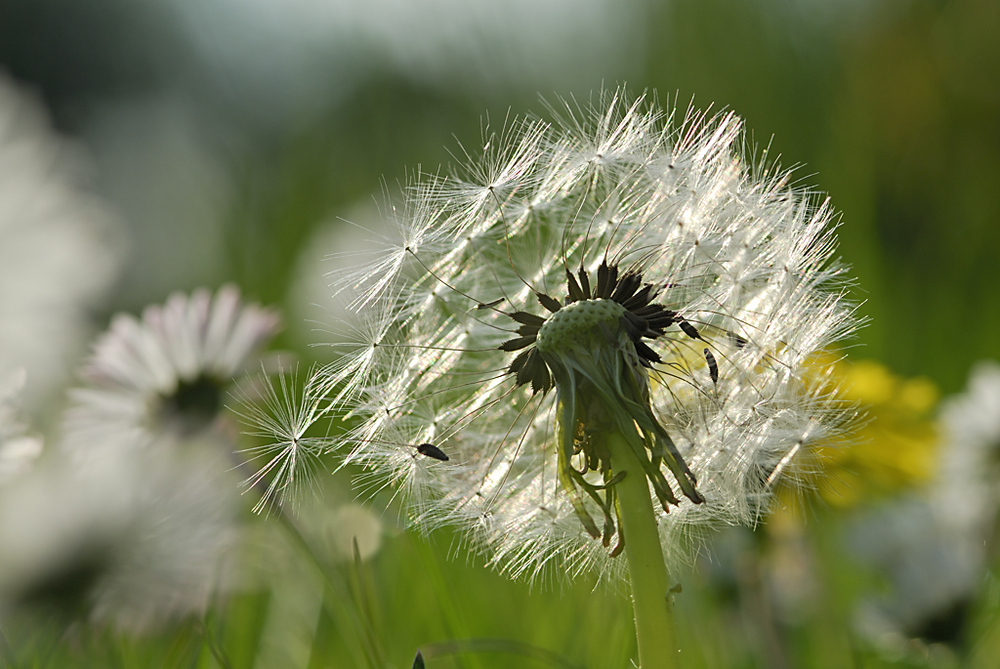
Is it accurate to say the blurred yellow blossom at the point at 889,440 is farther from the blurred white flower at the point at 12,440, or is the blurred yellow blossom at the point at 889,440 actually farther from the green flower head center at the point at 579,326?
the blurred white flower at the point at 12,440

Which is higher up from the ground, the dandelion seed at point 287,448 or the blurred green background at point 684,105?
the blurred green background at point 684,105

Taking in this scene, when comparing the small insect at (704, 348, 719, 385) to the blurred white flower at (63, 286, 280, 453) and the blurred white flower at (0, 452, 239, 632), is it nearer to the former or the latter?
the blurred white flower at (0, 452, 239, 632)

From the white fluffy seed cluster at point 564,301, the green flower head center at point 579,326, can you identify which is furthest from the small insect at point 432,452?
the green flower head center at point 579,326

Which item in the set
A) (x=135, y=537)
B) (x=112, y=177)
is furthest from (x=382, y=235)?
(x=112, y=177)

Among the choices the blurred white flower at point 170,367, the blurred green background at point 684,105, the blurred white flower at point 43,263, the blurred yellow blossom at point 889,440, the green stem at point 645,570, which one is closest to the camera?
the green stem at point 645,570

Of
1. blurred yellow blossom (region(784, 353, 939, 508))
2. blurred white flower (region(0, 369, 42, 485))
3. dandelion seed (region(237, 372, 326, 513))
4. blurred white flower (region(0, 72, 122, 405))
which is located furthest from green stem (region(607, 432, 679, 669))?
blurred white flower (region(0, 72, 122, 405))

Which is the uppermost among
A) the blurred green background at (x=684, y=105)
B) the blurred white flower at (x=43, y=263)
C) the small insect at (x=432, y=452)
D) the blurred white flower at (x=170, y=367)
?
the blurred green background at (x=684, y=105)

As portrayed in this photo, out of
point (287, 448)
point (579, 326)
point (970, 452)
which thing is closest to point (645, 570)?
point (579, 326)

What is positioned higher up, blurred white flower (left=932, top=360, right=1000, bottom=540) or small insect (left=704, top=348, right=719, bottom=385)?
blurred white flower (left=932, top=360, right=1000, bottom=540)
